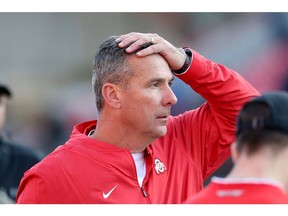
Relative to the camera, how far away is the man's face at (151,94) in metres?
3.44

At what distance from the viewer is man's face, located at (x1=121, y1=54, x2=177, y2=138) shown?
11.3 feet

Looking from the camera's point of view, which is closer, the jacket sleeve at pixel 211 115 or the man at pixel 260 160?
the man at pixel 260 160

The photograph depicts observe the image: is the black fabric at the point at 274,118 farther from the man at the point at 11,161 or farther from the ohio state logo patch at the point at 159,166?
the man at the point at 11,161

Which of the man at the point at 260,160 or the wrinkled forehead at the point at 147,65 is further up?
the wrinkled forehead at the point at 147,65

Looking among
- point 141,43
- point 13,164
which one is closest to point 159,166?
point 141,43

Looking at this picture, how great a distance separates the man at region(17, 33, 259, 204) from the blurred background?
5.63 m

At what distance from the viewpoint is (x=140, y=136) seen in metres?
3.50

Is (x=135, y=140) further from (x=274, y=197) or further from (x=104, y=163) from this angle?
(x=274, y=197)

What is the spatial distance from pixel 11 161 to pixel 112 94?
7.37 feet

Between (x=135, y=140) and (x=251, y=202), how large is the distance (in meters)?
1.33

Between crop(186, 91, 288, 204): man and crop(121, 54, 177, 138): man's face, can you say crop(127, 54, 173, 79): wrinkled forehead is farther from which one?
crop(186, 91, 288, 204): man

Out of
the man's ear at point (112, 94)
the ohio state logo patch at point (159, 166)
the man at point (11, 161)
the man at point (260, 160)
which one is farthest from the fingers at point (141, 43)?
the man at point (11, 161)

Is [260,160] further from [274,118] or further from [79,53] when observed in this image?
[79,53]

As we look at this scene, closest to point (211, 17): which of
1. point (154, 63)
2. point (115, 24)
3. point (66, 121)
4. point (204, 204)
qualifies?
point (115, 24)
